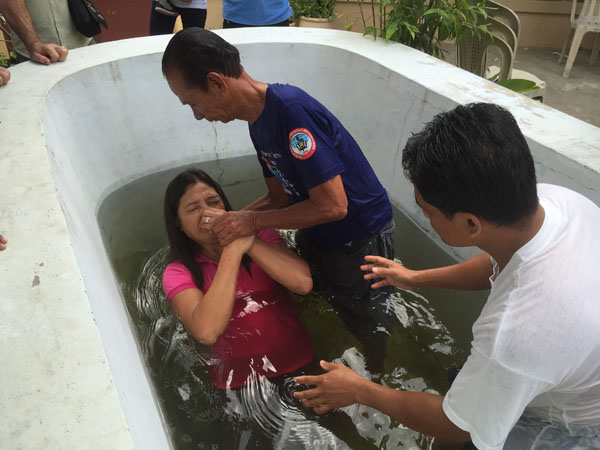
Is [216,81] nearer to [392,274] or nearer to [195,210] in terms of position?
[195,210]

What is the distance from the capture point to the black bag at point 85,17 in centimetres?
291

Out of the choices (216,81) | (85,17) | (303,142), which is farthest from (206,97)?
(85,17)

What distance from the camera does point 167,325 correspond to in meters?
2.13

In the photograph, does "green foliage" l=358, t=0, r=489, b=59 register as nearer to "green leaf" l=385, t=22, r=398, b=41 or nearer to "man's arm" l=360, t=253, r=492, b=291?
"green leaf" l=385, t=22, r=398, b=41

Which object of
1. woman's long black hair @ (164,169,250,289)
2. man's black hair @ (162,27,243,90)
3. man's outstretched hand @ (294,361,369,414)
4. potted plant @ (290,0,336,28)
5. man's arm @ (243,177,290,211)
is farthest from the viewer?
potted plant @ (290,0,336,28)

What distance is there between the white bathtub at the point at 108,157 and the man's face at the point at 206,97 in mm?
564

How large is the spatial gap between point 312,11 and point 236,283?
4.85 m

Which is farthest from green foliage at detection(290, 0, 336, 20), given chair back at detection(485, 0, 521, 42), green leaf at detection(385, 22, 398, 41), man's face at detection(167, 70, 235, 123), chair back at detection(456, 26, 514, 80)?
man's face at detection(167, 70, 235, 123)

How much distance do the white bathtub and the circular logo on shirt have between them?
77 cm

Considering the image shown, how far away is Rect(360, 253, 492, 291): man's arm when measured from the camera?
→ 1.48 metres

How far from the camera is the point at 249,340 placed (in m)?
1.73

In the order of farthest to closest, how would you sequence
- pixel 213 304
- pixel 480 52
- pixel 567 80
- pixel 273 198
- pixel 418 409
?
pixel 567 80
pixel 480 52
pixel 273 198
pixel 213 304
pixel 418 409

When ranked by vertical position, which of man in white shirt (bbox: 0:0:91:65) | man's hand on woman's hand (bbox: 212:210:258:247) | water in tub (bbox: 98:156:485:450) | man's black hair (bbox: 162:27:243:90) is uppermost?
man's black hair (bbox: 162:27:243:90)

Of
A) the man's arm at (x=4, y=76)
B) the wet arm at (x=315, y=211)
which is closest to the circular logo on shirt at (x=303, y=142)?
the wet arm at (x=315, y=211)
